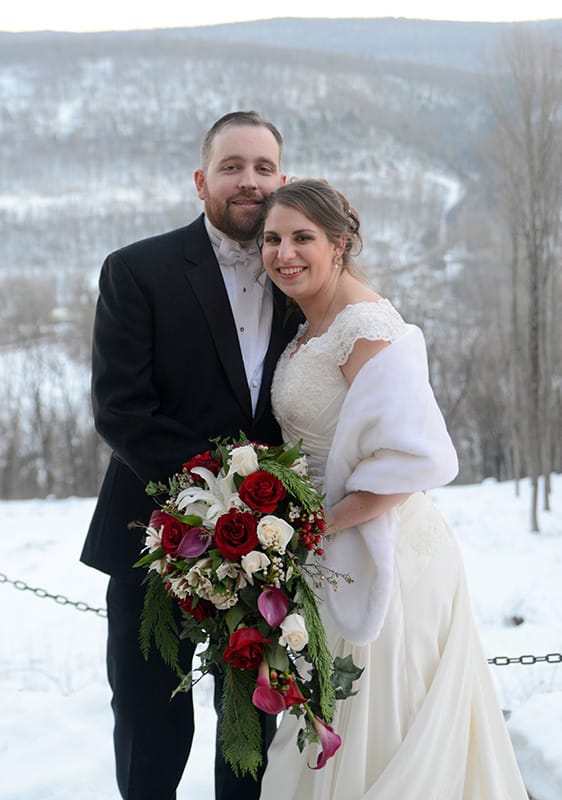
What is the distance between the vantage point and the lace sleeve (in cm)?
248

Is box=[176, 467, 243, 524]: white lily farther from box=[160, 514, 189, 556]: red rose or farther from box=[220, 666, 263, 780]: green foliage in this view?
box=[220, 666, 263, 780]: green foliage

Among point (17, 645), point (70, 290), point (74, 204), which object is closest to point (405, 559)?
point (17, 645)

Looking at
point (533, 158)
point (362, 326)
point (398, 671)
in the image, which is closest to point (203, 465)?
point (362, 326)

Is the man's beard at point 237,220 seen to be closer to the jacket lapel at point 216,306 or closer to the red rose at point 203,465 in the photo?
the jacket lapel at point 216,306

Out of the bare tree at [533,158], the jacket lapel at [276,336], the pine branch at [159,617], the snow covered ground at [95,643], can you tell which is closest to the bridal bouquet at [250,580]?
the pine branch at [159,617]

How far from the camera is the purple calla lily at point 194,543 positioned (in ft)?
7.08

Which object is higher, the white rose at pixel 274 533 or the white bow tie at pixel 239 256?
the white bow tie at pixel 239 256

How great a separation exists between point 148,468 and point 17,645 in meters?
5.35

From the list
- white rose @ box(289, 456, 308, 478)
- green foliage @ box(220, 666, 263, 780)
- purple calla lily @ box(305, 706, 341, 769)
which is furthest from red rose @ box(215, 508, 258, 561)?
purple calla lily @ box(305, 706, 341, 769)

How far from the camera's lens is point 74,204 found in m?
56.7

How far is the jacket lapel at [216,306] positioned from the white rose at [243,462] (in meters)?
0.58

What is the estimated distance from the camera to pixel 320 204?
2.57 metres

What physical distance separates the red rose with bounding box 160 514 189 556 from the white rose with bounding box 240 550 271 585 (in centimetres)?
20

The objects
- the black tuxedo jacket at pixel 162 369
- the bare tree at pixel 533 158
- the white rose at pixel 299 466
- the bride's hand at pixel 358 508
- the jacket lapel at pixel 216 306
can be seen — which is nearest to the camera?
the white rose at pixel 299 466
